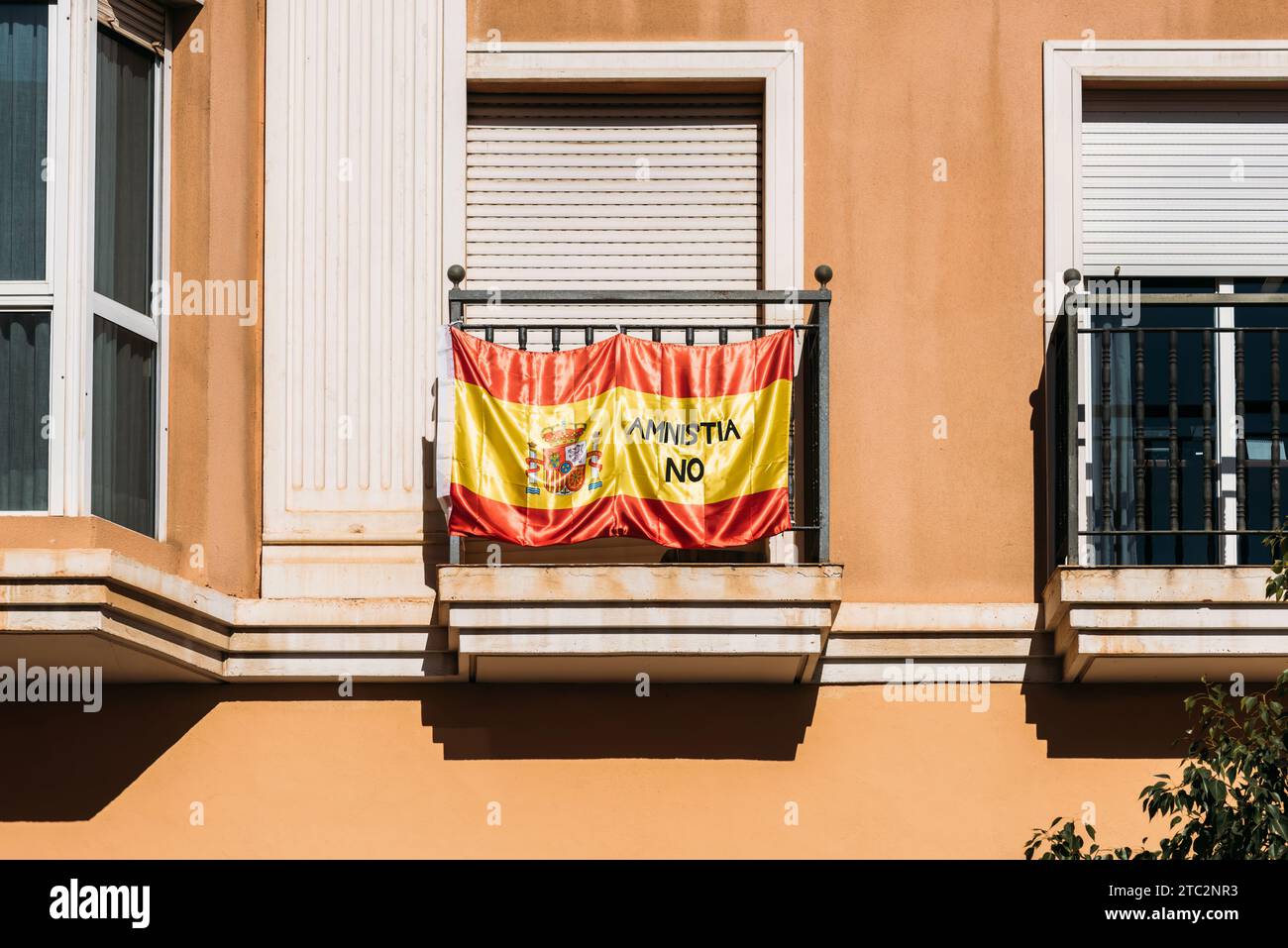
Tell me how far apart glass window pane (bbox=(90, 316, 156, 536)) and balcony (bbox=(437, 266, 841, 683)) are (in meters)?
1.50

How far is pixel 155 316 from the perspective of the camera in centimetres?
1322

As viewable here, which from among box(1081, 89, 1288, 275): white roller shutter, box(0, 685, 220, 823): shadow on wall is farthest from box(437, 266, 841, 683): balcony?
box(1081, 89, 1288, 275): white roller shutter

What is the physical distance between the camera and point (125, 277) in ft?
42.8

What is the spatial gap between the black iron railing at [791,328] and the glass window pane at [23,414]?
6.47 feet

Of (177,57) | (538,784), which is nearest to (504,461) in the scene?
(538,784)

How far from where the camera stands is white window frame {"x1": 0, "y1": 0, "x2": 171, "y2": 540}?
1223 cm

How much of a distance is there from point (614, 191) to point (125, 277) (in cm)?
260

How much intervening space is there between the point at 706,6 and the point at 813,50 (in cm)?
60

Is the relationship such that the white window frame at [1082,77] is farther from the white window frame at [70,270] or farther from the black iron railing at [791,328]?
the white window frame at [70,270]

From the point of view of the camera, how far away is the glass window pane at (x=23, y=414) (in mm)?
12242

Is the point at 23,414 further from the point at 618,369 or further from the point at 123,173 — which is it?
the point at 618,369
